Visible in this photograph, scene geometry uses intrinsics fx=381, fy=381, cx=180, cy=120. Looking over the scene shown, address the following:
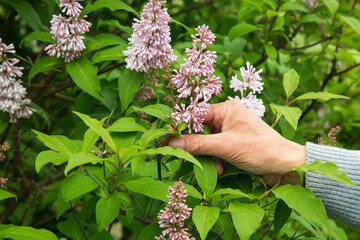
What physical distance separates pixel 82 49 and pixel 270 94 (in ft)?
5.88

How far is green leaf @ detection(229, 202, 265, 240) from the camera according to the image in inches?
54.7

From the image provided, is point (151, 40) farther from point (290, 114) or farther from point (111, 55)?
point (290, 114)

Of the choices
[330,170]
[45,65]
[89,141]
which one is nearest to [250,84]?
[330,170]

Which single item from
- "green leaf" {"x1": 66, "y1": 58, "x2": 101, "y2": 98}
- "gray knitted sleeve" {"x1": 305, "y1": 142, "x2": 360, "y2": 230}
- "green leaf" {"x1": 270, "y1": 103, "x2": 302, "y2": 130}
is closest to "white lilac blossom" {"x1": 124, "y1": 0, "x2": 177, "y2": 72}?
"green leaf" {"x1": 66, "y1": 58, "x2": 101, "y2": 98}

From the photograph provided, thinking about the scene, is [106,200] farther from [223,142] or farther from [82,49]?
[82,49]

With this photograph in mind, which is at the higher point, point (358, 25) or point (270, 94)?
point (358, 25)

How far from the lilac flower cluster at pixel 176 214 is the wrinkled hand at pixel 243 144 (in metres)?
0.29

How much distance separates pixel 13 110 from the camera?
2.25m

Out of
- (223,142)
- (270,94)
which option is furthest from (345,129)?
(223,142)

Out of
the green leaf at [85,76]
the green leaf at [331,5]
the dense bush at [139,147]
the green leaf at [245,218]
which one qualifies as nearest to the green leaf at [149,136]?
the dense bush at [139,147]

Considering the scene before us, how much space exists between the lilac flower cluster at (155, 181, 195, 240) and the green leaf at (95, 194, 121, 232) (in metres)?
0.18

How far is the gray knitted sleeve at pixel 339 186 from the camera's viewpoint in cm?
186

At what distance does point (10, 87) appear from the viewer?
217cm

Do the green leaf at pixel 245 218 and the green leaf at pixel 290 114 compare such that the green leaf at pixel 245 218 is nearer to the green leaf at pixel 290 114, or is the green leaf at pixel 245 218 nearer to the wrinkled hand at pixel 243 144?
the wrinkled hand at pixel 243 144
